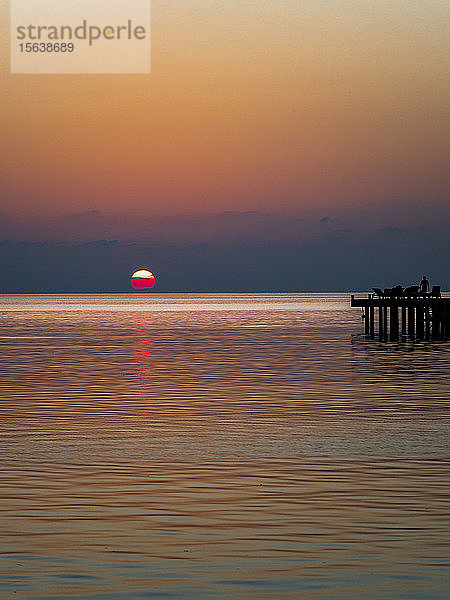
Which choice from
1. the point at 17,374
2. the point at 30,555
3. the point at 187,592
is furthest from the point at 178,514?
the point at 17,374

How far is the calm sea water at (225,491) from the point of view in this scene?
490 inches

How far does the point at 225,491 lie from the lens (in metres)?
17.9

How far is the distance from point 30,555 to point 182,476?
20.1 feet

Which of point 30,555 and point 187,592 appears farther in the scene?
point 30,555

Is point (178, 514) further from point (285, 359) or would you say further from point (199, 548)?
point (285, 359)

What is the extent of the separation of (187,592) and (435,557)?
3.17 meters

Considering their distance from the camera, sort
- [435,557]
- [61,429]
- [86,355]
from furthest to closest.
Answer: [86,355] → [61,429] → [435,557]

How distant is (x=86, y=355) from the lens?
208 ft

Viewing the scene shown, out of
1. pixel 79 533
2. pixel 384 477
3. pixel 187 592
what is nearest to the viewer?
pixel 187 592

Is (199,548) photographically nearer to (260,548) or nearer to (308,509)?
(260,548)

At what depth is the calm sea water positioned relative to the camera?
12.4 meters

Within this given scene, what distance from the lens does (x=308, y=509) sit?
53.4ft

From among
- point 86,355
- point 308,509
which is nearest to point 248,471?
point 308,509

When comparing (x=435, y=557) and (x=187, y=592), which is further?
(x=435, y=557)
